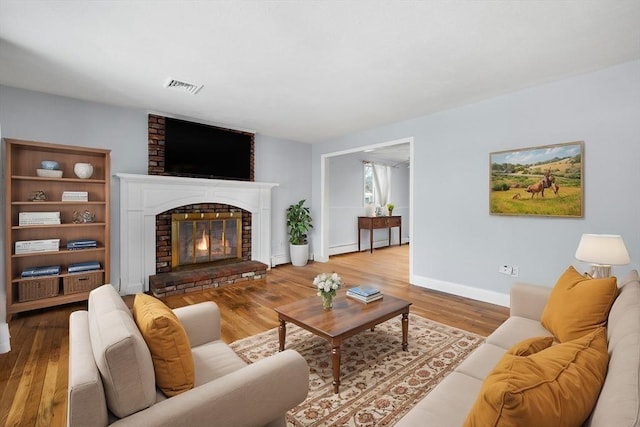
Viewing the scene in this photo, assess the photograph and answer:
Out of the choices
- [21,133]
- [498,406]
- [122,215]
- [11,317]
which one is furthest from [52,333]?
[498,406]

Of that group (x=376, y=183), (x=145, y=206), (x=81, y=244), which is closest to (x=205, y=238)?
(x=145, y=206)

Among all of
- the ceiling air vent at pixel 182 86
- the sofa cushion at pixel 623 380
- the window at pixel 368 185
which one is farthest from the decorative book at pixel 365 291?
the window at pixel 368 185

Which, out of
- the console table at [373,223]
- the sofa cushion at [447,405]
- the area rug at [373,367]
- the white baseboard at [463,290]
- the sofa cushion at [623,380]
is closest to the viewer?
the sofa cushion at [623,380]

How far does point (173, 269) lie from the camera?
444 centimetres

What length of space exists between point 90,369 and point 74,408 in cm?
13

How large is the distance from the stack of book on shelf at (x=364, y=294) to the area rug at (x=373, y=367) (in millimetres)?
396

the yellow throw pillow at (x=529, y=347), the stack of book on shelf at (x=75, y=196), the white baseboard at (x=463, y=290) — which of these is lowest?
the white baseboard at (x=463, y=290)

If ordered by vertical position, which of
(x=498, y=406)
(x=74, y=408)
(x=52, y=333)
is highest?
(x=498, y=406)

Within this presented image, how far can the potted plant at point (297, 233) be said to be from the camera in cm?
581

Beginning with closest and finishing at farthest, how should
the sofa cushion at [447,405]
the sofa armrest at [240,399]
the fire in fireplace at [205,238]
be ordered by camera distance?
the sofa armrest at [240,399] < the sofa cushion at [447,405] < the fire in fireplace at [205,238]

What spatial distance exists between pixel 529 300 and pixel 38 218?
4.83m

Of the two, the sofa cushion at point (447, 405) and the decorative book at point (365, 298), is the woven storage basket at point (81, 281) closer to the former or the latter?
the decorative book at point (365, 298)

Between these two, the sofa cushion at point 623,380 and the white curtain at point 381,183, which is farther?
the white curtain at point 381,183

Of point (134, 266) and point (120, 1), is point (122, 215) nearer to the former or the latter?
point (134, 266)
